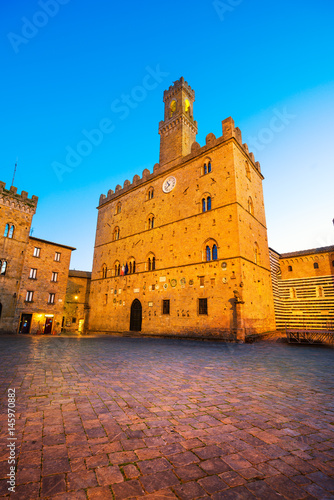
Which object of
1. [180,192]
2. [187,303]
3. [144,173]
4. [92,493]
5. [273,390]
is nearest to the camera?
[92,493]

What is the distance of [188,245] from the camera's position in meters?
18.6

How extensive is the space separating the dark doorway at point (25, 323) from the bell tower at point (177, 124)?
21042 mm

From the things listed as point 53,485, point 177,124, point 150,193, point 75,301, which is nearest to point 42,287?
point 75,301

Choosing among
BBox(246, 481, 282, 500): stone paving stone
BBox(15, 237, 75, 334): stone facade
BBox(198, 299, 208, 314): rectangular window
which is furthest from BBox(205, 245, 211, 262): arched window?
BBox(15, 237, 75, 334): stone facade

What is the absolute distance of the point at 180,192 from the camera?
67.6ft

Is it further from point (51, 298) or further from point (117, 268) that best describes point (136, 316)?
point (51, 298)

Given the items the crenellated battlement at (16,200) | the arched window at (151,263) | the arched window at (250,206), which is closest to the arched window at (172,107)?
the arched window at (250,206)

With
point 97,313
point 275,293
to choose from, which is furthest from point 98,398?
point 97,313

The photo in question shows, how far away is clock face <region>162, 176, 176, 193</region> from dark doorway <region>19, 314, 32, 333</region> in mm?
18660

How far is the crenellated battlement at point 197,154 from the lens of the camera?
18.3 meters

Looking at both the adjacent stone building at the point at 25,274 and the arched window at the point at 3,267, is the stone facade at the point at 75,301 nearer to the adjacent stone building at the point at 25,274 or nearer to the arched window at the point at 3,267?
the adjacent stone building at the point at 25,274

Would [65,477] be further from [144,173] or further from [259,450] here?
[144,173]

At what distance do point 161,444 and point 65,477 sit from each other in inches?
40.0

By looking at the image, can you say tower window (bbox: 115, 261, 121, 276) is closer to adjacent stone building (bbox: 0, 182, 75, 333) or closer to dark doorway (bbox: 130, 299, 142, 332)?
dark doorway (bbox: 130, 299, 142, 332)
